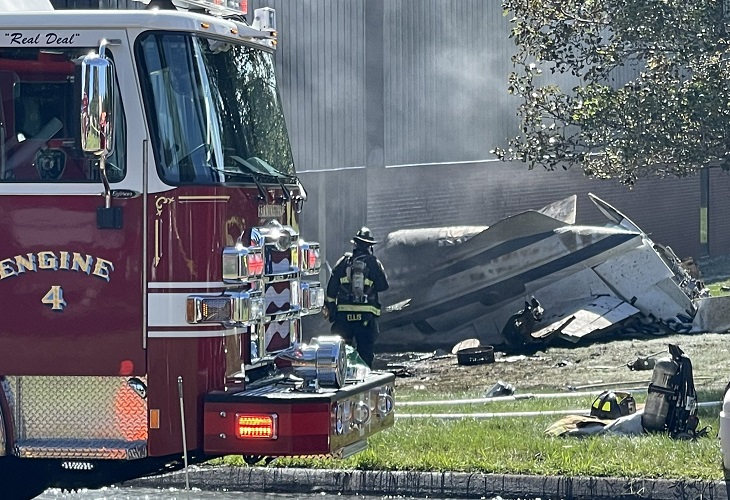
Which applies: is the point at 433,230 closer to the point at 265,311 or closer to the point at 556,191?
the point at 556,191

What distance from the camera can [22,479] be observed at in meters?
7.09

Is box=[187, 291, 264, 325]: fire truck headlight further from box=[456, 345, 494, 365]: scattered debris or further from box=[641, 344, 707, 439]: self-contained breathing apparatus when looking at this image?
box=[456, 345, 494, 365]: scattered debris

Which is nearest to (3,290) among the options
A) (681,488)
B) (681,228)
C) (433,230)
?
(681,488)

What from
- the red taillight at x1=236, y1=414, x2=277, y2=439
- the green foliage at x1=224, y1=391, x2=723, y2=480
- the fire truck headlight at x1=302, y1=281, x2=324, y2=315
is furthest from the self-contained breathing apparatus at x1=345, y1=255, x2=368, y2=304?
the red taillight at x1=236, y1=414, x2=277, y2=439

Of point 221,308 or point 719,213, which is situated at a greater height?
point 719,213

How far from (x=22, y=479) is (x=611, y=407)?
4870mm

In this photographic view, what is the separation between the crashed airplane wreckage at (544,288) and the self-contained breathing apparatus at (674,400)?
812 cm

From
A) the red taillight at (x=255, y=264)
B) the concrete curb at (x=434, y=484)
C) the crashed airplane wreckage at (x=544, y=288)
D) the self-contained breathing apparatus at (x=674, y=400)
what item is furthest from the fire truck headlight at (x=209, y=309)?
the crashed airplane wreckage at (x=544, y=288)

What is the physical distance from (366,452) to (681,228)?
24050 millimetres

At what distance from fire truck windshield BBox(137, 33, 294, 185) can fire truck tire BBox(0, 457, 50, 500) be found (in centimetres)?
181

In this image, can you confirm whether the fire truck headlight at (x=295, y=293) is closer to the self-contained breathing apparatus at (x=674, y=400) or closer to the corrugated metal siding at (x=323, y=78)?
the self-contained breathing apparatus at (x=674, y=400)

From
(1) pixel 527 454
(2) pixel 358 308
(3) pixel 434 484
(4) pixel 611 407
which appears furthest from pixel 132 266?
(2) pixel 358 308

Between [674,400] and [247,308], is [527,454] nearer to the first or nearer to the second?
[674,400]

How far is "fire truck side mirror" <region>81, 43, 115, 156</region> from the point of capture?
5836mm
